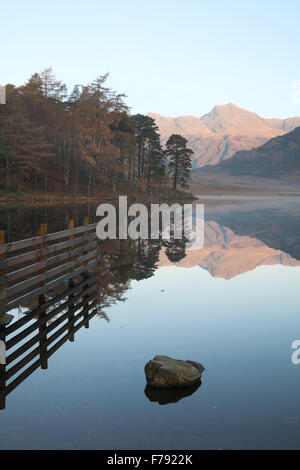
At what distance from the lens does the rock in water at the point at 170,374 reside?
292 inches

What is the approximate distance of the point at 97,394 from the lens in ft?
23.2

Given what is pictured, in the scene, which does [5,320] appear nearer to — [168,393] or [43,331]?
[43,331]

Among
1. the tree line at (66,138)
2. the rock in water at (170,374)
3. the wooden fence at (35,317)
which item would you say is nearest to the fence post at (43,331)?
the wooden fence at (35,317)

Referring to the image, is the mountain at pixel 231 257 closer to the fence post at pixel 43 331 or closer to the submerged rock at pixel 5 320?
the fence post at pixel 43 331

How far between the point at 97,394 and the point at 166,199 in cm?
8467

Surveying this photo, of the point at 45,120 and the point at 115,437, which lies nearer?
the point at 115,437

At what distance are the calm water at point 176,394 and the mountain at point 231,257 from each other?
3.29 metres

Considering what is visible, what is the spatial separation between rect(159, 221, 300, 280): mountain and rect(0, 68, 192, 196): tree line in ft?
131

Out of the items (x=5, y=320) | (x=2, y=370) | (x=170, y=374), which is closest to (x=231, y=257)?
(x=5, y=320)

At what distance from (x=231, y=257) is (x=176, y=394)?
15299 millimetres

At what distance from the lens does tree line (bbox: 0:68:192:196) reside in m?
64.1

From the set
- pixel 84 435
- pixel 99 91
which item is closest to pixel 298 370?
pixel 84 435

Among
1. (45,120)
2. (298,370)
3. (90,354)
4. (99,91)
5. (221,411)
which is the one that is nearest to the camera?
(221,411)
